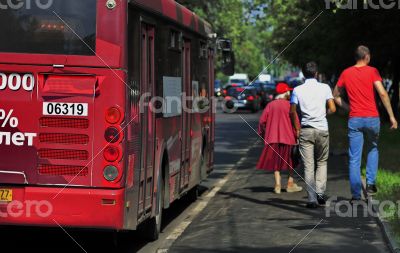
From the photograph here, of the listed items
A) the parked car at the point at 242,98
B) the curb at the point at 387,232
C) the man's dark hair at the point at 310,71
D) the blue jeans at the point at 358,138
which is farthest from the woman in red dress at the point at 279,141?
the parked car at the point at 242,98

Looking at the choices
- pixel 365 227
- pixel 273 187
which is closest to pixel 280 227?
pixel 365 227

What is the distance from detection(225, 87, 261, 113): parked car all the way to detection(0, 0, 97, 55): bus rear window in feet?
150

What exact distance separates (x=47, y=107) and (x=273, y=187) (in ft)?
25.0

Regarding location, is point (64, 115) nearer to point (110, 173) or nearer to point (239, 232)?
point (110, 173)

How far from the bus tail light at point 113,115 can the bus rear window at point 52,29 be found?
0.54m

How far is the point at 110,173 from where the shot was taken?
8000mm

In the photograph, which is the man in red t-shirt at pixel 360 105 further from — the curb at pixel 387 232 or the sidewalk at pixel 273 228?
the sidewalk at pixel 273 228

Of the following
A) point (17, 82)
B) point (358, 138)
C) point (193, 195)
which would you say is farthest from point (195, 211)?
point (17, 82)

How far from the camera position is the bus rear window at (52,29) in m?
8.05

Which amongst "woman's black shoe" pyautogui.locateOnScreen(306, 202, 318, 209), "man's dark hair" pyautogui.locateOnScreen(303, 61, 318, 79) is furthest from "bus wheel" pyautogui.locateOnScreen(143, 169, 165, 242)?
"man's dark hair" pyautogui.locateOnScreen(303, 61, 318, 79)

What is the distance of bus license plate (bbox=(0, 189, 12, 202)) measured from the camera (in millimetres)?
8102

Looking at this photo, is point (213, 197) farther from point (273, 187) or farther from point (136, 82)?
point (136, 82)

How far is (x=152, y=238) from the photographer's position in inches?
388

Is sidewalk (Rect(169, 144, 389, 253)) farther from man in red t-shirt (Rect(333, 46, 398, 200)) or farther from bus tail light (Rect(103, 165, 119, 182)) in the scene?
bus tail light (Rect(103, 165, 119, 182))
